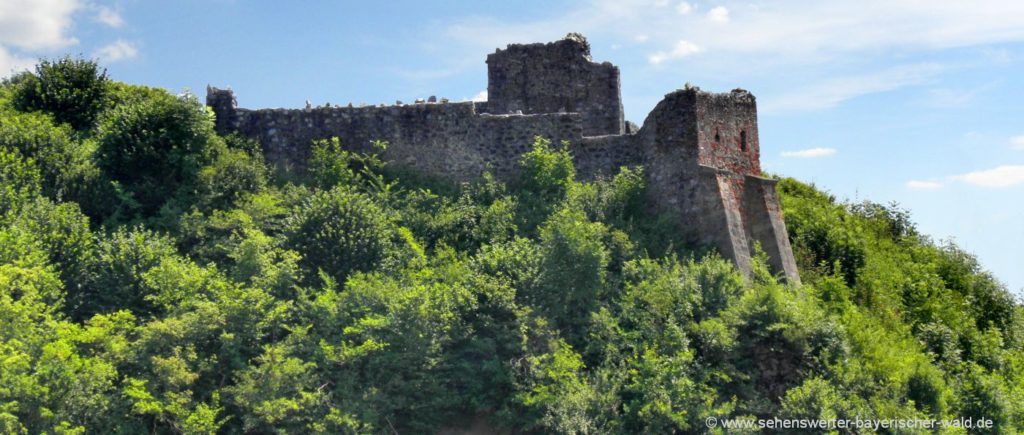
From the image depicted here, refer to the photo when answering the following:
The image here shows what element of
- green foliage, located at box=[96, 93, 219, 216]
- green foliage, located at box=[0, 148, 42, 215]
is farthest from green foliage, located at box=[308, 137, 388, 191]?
green foliage, located at box=[0, 148, 42, 215]


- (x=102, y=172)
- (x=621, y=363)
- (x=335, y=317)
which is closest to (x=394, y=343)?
(x=335, y=317)

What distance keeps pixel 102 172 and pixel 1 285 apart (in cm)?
558

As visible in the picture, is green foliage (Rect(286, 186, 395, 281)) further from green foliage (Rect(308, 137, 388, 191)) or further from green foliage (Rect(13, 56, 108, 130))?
green foliage (Rect(13, 56, 108, 130))

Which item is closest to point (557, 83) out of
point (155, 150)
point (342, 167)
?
point (342, 167)

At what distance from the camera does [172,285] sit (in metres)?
24.7

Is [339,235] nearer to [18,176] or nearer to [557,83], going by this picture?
[18,176]

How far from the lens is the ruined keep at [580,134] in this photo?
27312mm

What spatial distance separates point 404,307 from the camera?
2372cm

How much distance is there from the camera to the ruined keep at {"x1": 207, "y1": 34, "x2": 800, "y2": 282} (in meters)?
27.3

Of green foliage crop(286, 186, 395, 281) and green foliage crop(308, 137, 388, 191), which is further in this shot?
green foliage crop(308, 137, 388, 191)

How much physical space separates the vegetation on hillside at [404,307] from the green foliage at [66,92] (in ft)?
1.72

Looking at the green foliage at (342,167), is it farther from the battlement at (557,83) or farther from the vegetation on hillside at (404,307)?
the battlement at (557,83)

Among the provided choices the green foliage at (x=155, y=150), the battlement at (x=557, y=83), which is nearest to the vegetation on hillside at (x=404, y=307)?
the green foliage at (x=155, y=150)

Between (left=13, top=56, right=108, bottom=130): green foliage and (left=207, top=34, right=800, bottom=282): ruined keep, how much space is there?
2.82 m
